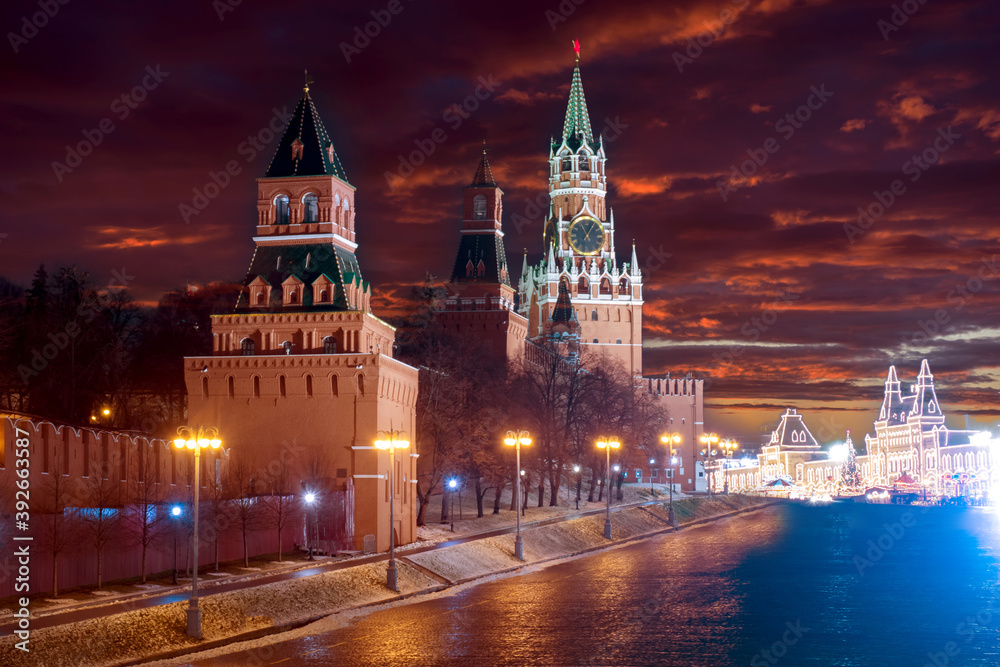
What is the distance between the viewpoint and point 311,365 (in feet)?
199

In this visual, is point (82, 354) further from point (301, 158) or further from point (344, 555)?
point (344, 555)

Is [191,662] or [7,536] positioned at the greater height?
[7,536]

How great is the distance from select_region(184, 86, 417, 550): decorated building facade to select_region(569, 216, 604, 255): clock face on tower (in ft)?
352

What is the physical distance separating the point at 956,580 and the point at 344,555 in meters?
28.4

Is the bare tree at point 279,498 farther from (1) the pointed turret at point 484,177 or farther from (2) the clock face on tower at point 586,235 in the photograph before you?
(2) the clock face on tower at point 586,235

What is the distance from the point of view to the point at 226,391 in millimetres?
61750

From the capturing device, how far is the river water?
112 ft

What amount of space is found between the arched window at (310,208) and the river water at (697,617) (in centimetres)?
2151

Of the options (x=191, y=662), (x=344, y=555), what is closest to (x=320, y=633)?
(x=191, y=662)

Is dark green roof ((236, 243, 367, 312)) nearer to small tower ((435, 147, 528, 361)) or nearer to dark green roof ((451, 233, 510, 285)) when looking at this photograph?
small tower ((435, 147, 528, 361))

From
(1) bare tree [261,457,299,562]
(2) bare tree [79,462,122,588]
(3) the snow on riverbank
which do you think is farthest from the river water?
(1) bare tree [261,457,299,562]

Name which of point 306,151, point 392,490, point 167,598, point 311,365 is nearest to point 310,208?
point 306,151

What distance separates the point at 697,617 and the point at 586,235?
132877 millimetres

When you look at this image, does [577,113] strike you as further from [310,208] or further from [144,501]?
[144,501]
